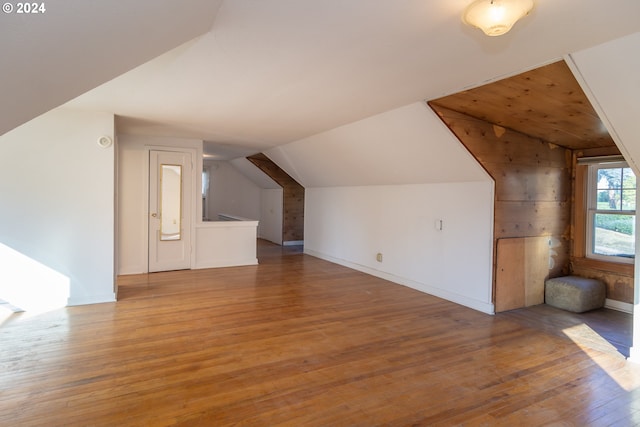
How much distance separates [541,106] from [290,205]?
6897 mm

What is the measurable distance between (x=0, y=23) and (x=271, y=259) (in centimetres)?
642

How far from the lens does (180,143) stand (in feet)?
19.8

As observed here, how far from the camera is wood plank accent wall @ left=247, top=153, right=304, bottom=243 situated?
30.6 ft

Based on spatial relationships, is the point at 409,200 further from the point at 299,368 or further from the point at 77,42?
the point at 77,42

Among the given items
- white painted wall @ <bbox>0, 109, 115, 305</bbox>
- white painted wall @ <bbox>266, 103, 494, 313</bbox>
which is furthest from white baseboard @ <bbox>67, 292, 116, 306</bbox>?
white painted wall @ <bbox>266, 103, 494, 313</bbox>

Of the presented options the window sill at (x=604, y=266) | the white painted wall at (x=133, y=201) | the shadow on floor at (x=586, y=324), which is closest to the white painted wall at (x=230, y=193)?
the white painted wall at (x=133, y=201)

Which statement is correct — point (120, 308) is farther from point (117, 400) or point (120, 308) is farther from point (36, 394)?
point (117, 400)

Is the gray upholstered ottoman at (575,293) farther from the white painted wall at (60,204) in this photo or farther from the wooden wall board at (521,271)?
the white painted wall at (60,204)

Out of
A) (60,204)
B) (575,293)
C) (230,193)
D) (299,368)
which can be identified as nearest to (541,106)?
(575,293)

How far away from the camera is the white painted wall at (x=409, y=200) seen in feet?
13.4

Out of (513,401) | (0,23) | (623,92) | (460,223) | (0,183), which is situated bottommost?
(513,401)

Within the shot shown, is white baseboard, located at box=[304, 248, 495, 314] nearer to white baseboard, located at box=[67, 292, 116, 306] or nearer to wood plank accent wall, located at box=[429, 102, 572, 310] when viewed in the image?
wood plank accent wall, located at box=[429, 102, 572, 310]

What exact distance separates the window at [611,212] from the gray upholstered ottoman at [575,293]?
0.48 metres

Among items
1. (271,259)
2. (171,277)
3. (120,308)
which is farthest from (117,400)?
(271,259)
